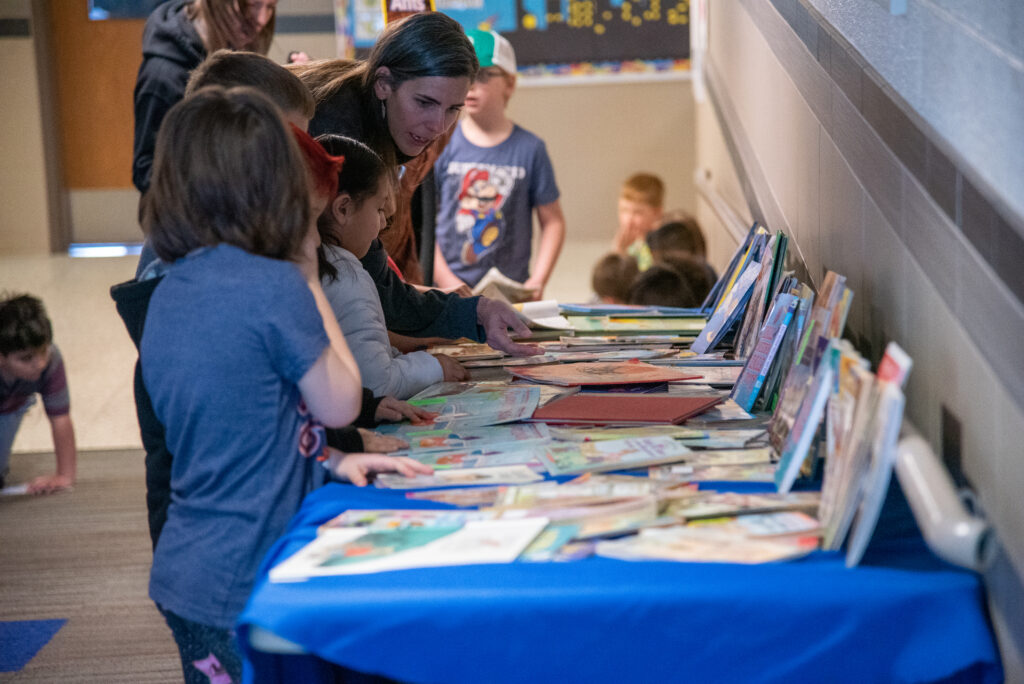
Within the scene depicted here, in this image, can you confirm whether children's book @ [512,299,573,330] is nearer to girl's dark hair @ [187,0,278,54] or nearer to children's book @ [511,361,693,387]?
children's book @ [511,361,693,387]

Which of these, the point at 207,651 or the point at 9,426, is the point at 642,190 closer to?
the point at 9,426

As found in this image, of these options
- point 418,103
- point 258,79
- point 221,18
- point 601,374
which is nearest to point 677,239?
point 221,18

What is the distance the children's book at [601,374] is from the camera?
217 cm

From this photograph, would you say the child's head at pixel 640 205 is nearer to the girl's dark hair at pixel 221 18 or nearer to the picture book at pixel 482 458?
the girl's dark hair at pixel 221 18

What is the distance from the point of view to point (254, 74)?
194 centimetres

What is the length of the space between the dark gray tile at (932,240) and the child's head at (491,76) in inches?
107

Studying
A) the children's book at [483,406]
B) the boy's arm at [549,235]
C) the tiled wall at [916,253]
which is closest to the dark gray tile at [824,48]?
the tiled wall at [916,253]

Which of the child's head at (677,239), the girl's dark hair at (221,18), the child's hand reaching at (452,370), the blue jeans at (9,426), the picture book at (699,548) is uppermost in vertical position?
the girl's dark hair at (221,18)

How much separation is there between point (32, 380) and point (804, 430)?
3.37 m

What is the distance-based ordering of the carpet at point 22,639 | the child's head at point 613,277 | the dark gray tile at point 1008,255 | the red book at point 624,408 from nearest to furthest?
the dark gray tile at point 1008,255 < the red book at point 624,408 < the carpet at point 22,639 < the child's head at point 613,277

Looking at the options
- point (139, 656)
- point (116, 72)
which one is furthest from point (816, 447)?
point (116, 72)

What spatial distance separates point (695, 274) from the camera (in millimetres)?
3969

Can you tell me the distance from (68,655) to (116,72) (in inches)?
120

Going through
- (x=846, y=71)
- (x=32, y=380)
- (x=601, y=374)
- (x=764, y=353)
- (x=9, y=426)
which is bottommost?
(x=9, y=426)
